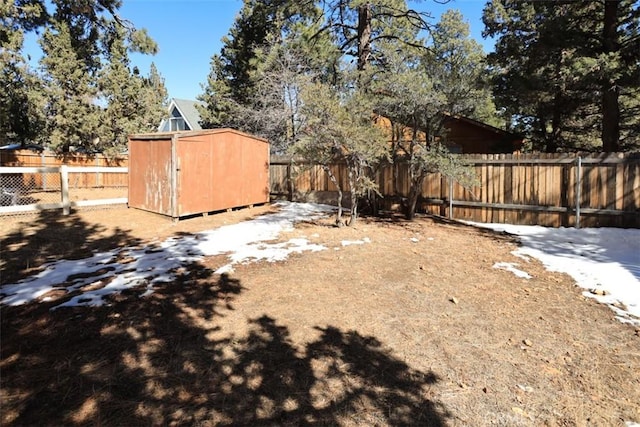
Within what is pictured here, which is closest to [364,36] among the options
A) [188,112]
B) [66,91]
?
[66,91]

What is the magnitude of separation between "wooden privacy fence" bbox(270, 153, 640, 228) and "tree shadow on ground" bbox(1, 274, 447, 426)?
16.9ft

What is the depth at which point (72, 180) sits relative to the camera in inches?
639

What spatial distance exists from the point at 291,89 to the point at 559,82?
970 cm

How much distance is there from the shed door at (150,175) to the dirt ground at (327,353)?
12.4ft

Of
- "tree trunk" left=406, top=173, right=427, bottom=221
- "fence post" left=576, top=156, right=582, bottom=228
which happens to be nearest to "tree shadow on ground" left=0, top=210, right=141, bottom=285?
"tree trunk" left=406, top=173, right=427, bottom=221

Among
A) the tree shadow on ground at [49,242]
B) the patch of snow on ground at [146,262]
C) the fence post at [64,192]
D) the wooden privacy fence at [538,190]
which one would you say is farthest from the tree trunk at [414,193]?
the fence post at [64,192]

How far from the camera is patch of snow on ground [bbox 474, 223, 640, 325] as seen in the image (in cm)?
421

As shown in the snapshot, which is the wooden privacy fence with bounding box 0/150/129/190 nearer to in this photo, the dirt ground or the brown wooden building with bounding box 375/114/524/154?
the dirt ground

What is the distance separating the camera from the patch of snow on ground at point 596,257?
4207 mm

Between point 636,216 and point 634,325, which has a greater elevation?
point 636,216

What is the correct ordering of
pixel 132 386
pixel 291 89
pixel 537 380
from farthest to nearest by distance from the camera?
pixel 291 89, pixel 537 380, pixel 132 386

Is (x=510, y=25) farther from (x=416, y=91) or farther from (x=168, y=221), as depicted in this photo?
(x=168, y=221)

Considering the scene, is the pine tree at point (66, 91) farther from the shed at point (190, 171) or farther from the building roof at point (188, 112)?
the building roof at point (188, 112)

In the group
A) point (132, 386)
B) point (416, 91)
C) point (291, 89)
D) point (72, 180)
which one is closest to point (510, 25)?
point (416, 91)
